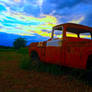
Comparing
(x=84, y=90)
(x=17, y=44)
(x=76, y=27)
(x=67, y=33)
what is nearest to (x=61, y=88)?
(x=84, y=90)

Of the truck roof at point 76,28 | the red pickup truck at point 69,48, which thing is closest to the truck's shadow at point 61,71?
the red pickup truck at point 69,48

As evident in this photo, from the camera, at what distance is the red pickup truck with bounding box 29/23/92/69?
11.0 feet

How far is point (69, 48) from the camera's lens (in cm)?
382

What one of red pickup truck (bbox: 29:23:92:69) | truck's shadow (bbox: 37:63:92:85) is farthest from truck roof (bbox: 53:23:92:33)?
truck's shadow (bbox: 37:63:92:85)

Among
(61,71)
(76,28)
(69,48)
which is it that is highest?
(76,28)

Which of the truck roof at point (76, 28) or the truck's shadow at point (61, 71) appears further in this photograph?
the truck roof at point (76, 28)

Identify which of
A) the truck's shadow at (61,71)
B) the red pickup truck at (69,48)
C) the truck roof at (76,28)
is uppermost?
the truck roof at (76,28)

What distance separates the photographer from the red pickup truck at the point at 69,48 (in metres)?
3.36

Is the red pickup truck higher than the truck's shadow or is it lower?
higher

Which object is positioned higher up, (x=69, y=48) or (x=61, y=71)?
(x=69, y=48)

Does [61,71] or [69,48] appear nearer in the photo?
[69,48]

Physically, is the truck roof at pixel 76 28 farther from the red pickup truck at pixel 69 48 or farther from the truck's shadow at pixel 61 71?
the truck's shadow at pixel 61 71

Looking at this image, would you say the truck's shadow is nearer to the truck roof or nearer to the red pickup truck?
the red pickup truck

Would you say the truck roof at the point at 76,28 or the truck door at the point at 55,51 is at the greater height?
the truck roof at the point at 76,28
